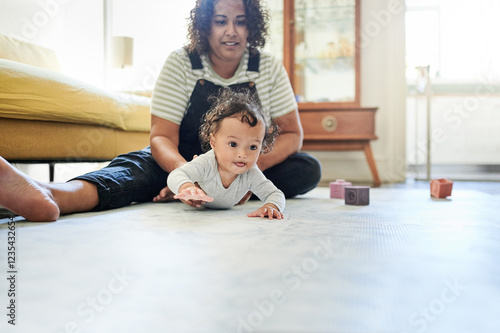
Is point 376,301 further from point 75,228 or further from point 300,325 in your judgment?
point 75,228

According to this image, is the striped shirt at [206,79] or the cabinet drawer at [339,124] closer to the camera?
the striped shirt at [206,79]

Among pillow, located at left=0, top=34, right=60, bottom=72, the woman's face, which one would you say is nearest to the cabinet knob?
the woman's face

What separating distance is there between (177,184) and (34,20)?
2.37 m

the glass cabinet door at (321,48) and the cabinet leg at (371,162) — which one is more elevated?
the glass cabinet door at (321,48)

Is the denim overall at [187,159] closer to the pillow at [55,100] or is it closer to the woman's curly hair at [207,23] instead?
the woman's curly hair at [207,23]

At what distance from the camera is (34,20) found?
111 inches

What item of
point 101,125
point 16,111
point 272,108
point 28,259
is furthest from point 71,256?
point 101,125

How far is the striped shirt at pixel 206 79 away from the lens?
4.36 ft

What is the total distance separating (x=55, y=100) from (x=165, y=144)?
64 cm

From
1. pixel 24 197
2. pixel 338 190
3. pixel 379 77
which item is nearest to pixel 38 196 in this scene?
pixel 24 197

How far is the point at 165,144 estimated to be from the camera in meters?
1.25

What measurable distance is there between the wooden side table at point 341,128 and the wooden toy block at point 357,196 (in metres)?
1.30

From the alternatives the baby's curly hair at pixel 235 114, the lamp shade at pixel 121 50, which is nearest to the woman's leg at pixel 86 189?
the baby's curly hair at pixel 235 114

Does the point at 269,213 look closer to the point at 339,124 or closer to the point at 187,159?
the point at 187,159
